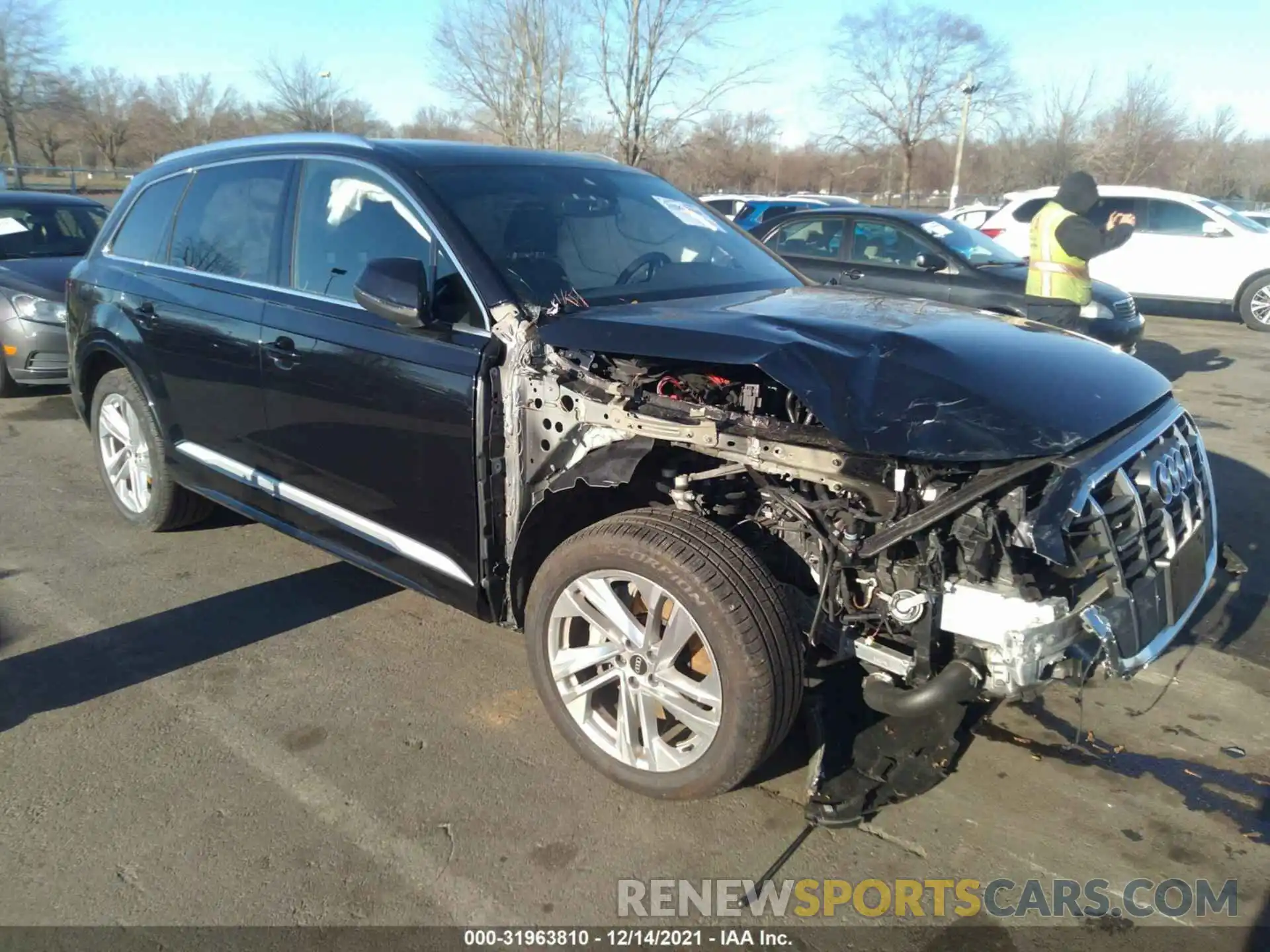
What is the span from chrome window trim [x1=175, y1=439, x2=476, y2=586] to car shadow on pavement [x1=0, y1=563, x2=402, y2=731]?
54 cm

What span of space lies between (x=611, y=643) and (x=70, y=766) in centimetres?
180

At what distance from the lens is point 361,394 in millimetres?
3467

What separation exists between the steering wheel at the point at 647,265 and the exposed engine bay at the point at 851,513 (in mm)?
663

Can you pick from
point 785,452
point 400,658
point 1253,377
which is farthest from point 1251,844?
point 1253,377

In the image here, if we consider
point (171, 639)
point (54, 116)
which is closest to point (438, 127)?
point (54, 116)

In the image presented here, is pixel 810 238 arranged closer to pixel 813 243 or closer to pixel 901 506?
pixel 813 243

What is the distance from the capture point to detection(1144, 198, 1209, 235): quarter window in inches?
555

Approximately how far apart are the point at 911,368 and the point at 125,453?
4.25 metres

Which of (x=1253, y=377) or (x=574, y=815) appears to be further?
(x=1253, y=377)

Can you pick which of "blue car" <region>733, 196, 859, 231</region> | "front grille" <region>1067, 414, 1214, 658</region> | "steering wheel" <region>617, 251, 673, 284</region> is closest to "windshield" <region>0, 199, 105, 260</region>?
"steering wheel" <region>617, 251, 673, 284</region>

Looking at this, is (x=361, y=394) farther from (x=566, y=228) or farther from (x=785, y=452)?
(x=785, y=452)

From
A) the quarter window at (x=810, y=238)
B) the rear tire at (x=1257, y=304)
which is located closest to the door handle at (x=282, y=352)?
the quarter window at (x=810, y=238)

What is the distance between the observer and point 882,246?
9.20 metres

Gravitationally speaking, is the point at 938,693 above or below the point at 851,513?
below
